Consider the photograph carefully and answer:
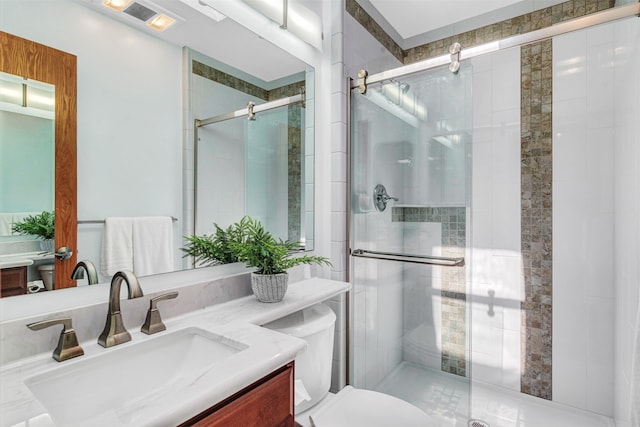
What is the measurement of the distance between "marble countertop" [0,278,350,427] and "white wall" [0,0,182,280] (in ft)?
0.85

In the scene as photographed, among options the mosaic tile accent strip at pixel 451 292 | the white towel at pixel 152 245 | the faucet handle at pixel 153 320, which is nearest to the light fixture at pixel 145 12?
the white towel at pixel 152 245

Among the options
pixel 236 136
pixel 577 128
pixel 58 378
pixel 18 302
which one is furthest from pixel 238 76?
pixel 577 128

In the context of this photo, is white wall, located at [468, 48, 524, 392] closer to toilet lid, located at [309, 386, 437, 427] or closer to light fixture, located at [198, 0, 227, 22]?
toilet lid, located at [309, 386, 437, 427]

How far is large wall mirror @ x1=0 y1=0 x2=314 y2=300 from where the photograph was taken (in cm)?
97

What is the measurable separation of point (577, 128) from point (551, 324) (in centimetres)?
115

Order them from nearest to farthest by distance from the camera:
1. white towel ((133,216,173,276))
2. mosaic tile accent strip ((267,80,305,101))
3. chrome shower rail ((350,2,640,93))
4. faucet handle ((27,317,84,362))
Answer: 1. faucet handle ((27,317,84,362))
2. white towel ((133,216,173,276))
3. chrome shower rail ((350,2,640,93))
4. mosaic tile accent strip ((267,80,305,101))

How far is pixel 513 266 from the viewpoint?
2.15 metres

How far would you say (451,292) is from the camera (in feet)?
5.77

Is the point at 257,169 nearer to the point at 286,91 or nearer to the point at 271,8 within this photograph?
the point at 286,91

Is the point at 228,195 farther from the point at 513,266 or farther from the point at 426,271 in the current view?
the point at 513,266

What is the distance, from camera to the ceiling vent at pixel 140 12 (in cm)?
105

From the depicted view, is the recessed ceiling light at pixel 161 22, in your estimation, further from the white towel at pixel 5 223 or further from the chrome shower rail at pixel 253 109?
the white towel at pixel 5 223

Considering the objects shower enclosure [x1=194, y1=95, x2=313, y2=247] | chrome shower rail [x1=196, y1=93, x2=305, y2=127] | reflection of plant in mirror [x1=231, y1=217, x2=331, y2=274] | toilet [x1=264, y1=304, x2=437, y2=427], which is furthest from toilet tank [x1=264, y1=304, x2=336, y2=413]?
chrome shower rail [x1=196, y1=93, x2=305, y2=127]

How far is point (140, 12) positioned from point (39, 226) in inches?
27.9
